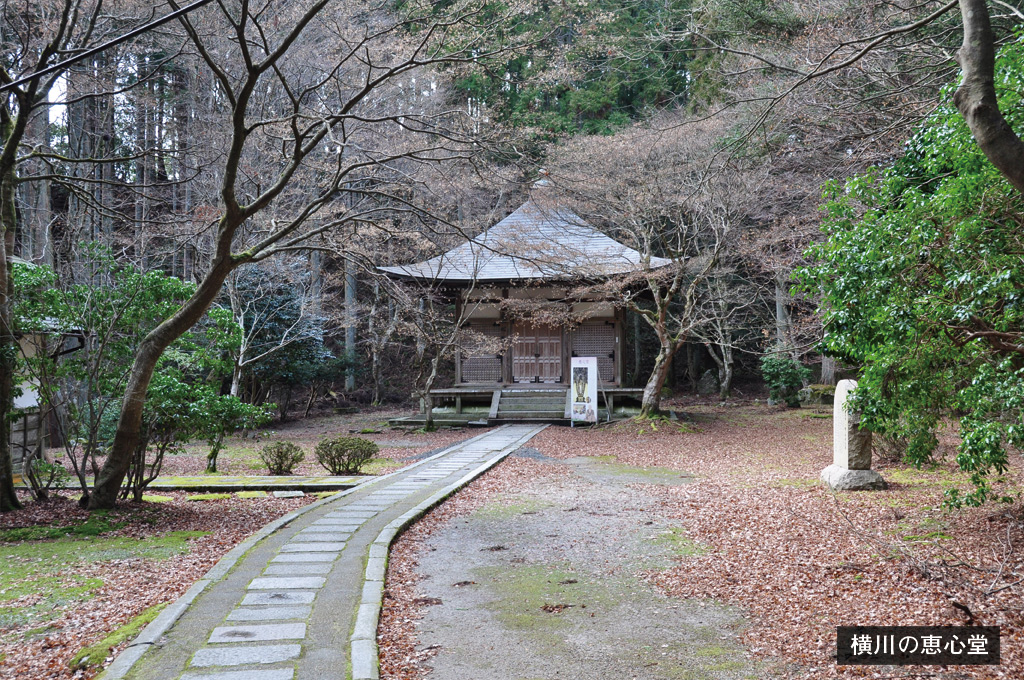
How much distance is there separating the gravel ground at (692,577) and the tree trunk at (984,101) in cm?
227

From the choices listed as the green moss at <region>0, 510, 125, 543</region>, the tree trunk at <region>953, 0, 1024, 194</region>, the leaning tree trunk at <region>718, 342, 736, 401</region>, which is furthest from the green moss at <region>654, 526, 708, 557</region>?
the leaning tree trunk at <region>718, 342, 736, 401</region>

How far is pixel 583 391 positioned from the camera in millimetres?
17109

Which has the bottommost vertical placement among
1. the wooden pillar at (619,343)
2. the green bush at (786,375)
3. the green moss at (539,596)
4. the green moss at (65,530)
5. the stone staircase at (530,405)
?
the green moss at (539,596)

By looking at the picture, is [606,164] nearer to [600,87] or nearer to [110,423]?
[600,87]

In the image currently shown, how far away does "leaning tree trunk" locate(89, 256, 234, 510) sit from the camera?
270 inches

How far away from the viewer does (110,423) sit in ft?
44.1

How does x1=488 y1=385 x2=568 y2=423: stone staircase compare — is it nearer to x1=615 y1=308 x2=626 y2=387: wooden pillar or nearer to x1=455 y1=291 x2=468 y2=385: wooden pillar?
x1=455 y1=291 x2=468 y2=385: wooden pillar

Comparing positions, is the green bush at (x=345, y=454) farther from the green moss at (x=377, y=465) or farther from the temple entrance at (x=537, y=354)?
the temple entrance at (x=537, y=354)

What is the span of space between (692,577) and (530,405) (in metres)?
14.3

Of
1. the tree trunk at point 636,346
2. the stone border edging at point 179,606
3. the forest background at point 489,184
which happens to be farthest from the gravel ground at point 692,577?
the tree trunk at point 636,346

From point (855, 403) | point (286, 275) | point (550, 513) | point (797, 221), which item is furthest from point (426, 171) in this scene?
point (855, 403)

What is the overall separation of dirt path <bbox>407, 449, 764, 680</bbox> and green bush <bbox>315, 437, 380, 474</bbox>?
3528 mm

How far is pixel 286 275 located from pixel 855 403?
1588 centimetres

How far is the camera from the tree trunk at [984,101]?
2.89 metres
